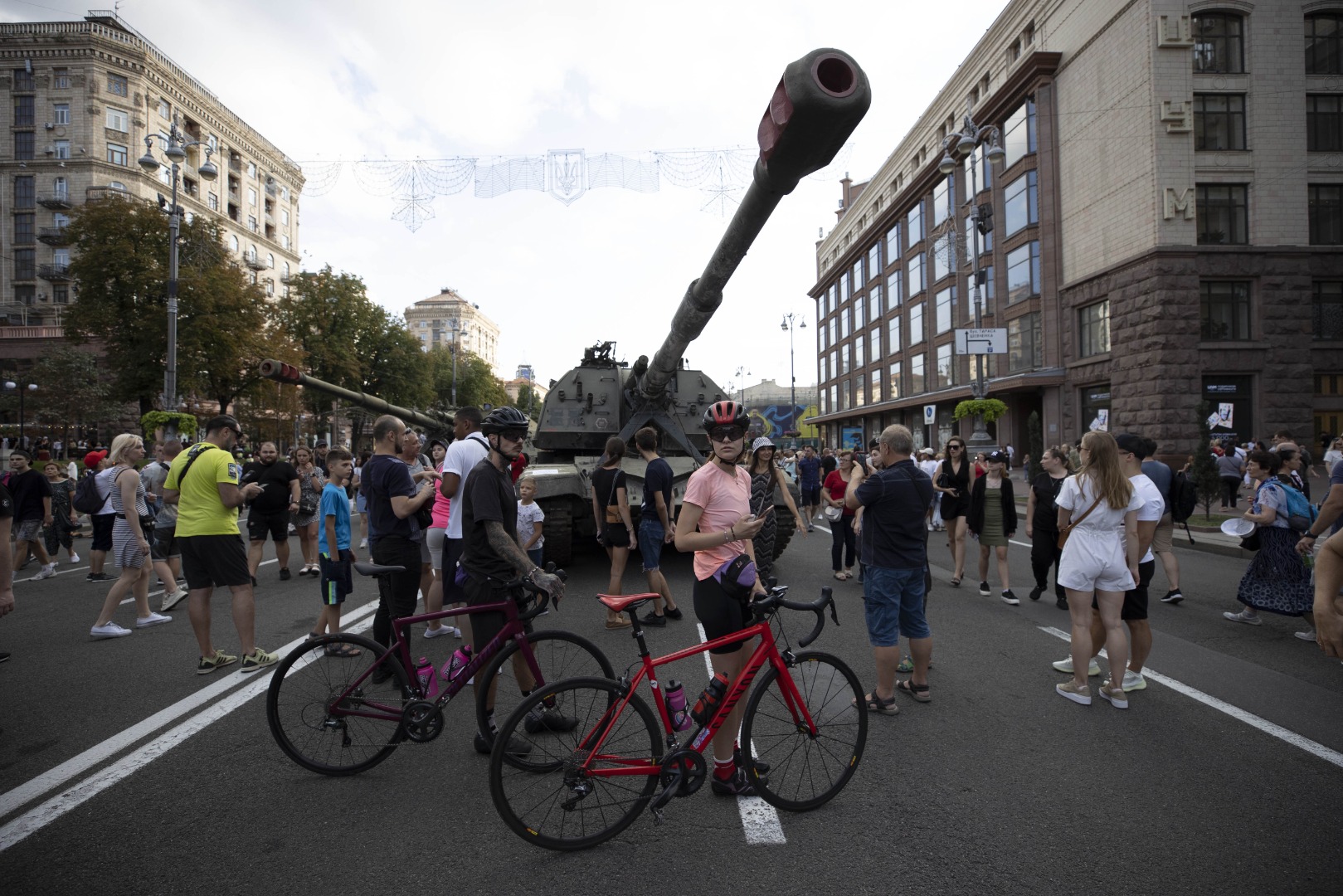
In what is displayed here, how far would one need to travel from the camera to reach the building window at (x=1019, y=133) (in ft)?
91.7

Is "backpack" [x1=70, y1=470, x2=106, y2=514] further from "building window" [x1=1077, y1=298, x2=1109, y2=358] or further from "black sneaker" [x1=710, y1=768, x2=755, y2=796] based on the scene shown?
"building window" [x1=1077, y1=298, x2=1109, y2=358]

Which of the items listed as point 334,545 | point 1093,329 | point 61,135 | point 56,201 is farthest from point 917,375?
point 61,135

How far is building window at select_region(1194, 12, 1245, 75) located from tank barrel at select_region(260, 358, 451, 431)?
24.7 metres

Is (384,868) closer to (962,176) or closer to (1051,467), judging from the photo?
(1051,467)

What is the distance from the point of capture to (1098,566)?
4434 mm

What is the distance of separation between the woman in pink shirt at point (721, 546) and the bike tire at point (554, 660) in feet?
2.08

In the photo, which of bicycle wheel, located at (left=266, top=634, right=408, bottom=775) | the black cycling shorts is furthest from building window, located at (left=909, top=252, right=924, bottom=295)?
bicycle wheel, located at (left=266, top=634, right=408, bottom=775)

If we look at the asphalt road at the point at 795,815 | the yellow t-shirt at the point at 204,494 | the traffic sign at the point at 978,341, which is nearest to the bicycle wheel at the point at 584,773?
the asphalt road at the point at 795,815

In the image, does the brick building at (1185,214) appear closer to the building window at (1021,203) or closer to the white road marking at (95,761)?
the building window at (1021,203)

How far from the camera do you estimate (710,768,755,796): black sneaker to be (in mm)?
3361

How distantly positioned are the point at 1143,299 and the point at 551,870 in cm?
2538

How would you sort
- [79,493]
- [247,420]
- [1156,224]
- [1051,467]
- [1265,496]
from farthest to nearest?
[247,420]
[1156,224]
[79,493]
[1051,467]
[1265,496]

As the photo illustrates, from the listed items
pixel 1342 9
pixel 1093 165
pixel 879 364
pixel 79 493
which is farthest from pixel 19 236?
pixel 1342 9

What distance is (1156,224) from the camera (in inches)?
861
